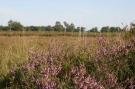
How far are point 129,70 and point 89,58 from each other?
76 cm

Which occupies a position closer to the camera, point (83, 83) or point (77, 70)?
point (83, 83)

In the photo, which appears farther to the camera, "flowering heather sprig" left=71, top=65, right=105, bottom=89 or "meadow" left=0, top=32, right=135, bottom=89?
"meadow" left=0, top=32, right=135, bottom=89

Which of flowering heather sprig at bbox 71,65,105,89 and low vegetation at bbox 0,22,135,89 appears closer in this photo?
flowering heather sprig at bbox 71,65,105,89

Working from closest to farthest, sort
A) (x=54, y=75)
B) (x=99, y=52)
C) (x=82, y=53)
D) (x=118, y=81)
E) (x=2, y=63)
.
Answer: (x=54, y=75) < (x=118, y=81) < (x=99, y=52) < (x=82, y=53) < (x=2, y=63)

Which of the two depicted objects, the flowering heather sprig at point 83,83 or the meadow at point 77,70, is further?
the meadow at point 77,70

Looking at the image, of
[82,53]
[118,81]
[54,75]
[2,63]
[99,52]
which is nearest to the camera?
[54,75]

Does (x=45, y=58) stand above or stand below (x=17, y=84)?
above

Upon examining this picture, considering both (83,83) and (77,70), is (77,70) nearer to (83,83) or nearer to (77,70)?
(77,70)

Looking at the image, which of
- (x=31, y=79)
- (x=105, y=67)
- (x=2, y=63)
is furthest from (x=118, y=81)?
(x=2, y=63)

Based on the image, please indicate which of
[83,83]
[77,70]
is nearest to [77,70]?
[77,70]

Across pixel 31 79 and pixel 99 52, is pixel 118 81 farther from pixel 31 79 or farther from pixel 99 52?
pixel 31 79

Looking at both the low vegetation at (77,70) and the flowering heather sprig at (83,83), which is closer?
the flowering heather sprig at (83,83)

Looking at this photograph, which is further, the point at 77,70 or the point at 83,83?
the point at 77,70

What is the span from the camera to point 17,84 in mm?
6039
